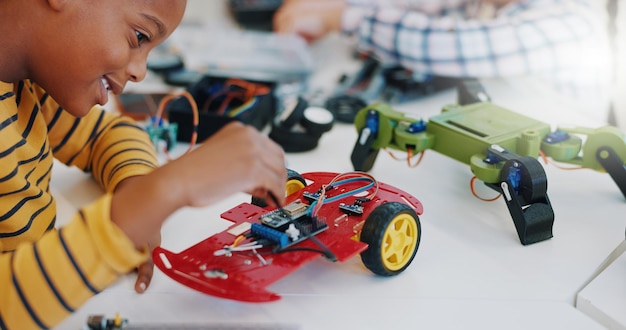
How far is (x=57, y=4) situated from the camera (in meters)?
0.60

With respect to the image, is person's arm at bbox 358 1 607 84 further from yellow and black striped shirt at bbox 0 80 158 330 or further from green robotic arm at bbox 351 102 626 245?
yellow and black striped shirt at bbox 0 80 158 330

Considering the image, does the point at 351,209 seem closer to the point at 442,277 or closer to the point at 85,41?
the point at 442,277

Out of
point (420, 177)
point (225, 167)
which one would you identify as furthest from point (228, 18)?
point (225, 167)

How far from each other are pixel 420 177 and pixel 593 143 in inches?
8.9

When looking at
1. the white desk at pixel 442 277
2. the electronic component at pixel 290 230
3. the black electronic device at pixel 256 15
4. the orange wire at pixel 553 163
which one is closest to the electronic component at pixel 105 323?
the white desk at pixel 442 277

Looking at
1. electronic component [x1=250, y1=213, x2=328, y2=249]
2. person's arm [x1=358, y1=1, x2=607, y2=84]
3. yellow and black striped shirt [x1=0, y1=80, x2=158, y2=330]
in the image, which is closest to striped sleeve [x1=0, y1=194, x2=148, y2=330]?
yellow and black striped shirt [x1=0, y1=80, x2=158, y2=330]

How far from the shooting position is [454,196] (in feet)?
2.82

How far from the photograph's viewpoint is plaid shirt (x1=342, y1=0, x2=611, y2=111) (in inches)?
45.6

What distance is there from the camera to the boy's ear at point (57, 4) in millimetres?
600

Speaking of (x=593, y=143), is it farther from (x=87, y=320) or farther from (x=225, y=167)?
(x=87, y=320)

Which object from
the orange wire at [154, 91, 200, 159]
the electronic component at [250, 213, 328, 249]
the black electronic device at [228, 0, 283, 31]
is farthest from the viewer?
the black electronic device at [228, 0, 283, 31]

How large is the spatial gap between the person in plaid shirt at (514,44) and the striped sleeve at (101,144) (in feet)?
1.71

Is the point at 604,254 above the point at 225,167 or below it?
below

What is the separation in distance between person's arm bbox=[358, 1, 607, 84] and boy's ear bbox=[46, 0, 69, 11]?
706 mm
